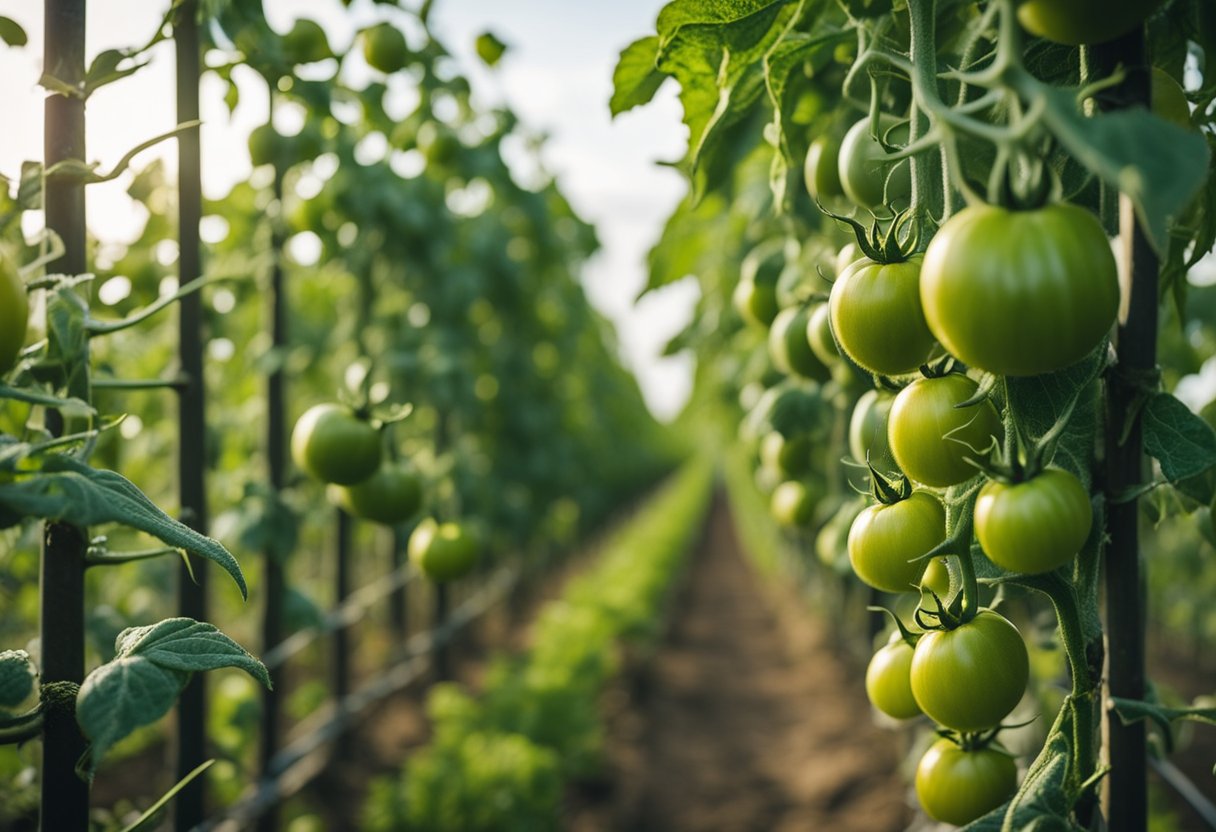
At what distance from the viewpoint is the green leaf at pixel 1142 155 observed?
514mm

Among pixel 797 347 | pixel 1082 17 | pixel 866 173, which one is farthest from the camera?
pixel 797 347

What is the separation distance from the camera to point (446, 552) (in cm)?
235

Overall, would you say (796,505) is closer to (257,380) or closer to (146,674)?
(146,674)

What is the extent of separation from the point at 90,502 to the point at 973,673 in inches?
32.1

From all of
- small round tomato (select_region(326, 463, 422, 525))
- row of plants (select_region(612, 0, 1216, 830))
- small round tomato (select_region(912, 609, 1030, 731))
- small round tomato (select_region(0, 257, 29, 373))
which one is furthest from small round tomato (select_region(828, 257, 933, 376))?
small round tomato (select_region(326, 463, 422, 525))

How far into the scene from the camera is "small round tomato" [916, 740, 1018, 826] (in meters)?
0.96

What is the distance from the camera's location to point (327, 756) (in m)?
3.64

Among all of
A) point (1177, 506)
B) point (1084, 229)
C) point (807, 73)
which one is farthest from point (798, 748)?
point (1084, 229)

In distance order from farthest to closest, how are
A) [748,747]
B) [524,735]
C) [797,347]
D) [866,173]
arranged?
[748,747]
[524,735]
[797,347]
[866,173]

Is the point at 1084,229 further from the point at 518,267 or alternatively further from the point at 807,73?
the point at 518,267

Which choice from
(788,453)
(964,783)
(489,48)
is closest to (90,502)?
(964,783)

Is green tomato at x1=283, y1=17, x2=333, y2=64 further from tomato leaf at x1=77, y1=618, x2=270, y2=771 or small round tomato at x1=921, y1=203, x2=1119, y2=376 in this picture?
small round tomato at x1=921, y1=203, x2=1119, y2=376

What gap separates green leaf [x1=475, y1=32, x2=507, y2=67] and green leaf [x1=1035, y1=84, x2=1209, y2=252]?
7.82 ft

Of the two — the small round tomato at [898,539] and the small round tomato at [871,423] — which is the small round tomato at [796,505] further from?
the small round tomato at [898,539]
